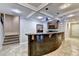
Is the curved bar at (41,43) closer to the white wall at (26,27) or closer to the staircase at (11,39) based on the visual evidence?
the white wall at (26,27)


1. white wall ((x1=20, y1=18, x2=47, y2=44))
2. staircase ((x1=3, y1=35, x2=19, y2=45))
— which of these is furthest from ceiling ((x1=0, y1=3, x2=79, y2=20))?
staircase ((x1=3, y1=35, x2=19, y2=45))

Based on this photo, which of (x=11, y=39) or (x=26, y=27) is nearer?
(x=11, y=39)

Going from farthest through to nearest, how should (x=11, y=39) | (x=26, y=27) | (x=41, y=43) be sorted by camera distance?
1. (x=41, y=43)
2. (x=26, y=27)
3. (x=11, y=39)

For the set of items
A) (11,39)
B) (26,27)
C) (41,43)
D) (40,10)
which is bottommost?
(41,43)

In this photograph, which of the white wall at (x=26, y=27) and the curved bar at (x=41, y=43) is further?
the curved bar at (x=41, y=43)

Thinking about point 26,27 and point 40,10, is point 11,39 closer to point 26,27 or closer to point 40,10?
point 26,27

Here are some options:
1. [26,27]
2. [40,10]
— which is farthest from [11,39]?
[40,10]

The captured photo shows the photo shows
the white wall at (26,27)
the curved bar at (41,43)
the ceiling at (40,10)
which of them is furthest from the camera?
the curved bar at (41,43)

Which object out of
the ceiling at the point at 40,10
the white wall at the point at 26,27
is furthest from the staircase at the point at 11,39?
the ceiling at the point at 40,10

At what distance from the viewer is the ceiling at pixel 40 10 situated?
1.88 m

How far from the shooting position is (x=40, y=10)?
206 cm

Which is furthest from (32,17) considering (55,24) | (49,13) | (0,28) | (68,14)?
(68,14)

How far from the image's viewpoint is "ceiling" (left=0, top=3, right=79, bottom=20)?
1.88 metres

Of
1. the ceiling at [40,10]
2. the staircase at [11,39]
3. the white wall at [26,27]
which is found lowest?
the staircase at [11,39]
